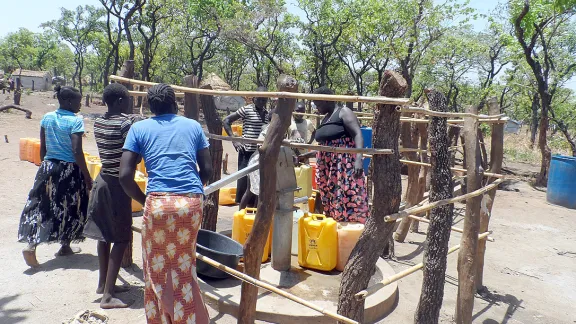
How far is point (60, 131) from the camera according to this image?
413 centimetres

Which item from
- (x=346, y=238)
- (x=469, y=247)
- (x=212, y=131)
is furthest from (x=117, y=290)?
(x=469, y=247)

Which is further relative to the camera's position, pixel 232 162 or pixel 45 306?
pixel 232 162

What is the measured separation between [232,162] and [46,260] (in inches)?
324

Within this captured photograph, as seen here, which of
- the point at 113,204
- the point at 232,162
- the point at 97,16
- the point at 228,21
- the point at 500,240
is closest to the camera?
the point at 113,204

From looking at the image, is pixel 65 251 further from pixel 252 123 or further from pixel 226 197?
pixel 226 197

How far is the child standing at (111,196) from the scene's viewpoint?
3451mm

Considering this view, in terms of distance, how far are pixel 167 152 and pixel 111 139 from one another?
0.94 m

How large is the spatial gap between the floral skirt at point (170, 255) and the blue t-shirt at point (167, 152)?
0.21ft

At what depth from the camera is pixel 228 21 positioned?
21031mm

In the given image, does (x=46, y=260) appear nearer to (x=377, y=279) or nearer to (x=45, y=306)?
(x=45, y=306)

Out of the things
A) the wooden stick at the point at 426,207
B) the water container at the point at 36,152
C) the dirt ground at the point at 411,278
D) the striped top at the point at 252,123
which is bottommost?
the dirt ground at the point at 411,278

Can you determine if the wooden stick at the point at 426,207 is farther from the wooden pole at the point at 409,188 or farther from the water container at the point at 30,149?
the water container at the point at 30,149

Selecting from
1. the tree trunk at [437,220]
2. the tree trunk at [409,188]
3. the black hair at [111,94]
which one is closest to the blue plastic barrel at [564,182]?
the tree trunk at [409,188]

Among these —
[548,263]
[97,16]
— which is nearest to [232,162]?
[548,263]
